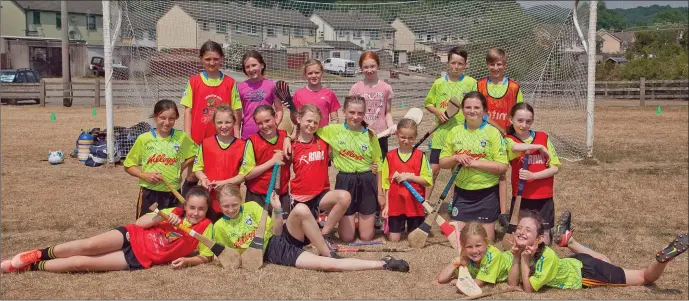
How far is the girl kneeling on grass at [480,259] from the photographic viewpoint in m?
4.43

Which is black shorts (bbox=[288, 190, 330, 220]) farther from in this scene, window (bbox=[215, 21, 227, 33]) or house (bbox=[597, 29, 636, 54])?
house (bbox=[597, 29, 636, 54])

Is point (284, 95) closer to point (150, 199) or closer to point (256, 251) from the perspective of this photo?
point (150, 199)

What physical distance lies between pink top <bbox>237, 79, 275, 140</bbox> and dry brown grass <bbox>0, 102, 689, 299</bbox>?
1518 mm

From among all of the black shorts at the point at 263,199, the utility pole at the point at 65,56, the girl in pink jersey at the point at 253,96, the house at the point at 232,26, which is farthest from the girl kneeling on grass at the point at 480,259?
the utility pole at the point at 65,56

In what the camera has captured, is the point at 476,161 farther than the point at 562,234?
Yes

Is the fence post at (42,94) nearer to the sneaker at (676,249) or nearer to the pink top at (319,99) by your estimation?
the pink top at (319,99)

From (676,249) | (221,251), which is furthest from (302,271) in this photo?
(676,249)

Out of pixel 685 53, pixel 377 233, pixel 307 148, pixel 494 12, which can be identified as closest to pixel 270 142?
pixel 307 148

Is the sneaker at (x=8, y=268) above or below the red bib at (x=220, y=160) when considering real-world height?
below

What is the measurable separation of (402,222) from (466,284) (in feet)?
5.30

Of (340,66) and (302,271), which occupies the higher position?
(340,66)

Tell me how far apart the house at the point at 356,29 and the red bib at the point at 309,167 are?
18.6 ft

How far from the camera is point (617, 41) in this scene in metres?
32.7

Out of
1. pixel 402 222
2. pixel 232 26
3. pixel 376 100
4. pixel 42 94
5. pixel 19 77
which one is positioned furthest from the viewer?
pixel 19 77
